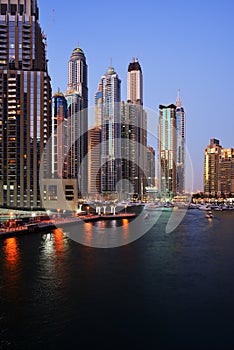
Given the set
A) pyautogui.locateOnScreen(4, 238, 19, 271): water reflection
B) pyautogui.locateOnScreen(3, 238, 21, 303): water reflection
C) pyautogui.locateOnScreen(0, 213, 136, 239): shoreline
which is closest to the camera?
pyautogui.locateOnScreen(3, 238, 21, 303): water reflection

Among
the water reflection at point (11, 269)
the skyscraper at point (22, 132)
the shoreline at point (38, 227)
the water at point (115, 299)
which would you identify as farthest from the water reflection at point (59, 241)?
the skyscraper at point (22, 132)

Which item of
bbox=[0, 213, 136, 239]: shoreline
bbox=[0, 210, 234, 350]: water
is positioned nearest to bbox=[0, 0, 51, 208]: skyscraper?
bbox=[0, 213, 136, 239]: shoreline

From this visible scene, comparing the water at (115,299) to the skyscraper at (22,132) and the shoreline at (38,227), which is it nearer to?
the shoreline at (38,227)

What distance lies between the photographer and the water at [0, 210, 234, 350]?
616 inches

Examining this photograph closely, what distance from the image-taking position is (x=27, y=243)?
131ft

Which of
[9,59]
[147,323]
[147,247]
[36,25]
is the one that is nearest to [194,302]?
[147,323]

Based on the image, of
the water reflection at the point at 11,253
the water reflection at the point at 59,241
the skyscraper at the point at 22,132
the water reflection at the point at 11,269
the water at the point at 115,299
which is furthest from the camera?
the skyscraper at the point at 22,132

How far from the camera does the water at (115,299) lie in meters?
15.6

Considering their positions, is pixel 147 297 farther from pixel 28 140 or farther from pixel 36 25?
pixel 36 25

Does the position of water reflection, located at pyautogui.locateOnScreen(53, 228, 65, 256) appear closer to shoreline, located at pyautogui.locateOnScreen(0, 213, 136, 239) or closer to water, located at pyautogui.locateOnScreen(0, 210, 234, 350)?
water, located at pyautogui.locateOnScreen(0, 210, 234, 350)

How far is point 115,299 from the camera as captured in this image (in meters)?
20.6

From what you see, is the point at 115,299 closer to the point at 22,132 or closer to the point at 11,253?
the point at 11,253

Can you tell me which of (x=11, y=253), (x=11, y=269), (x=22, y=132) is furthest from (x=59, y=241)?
(x=22, y=132)

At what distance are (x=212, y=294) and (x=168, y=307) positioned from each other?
3.91m
